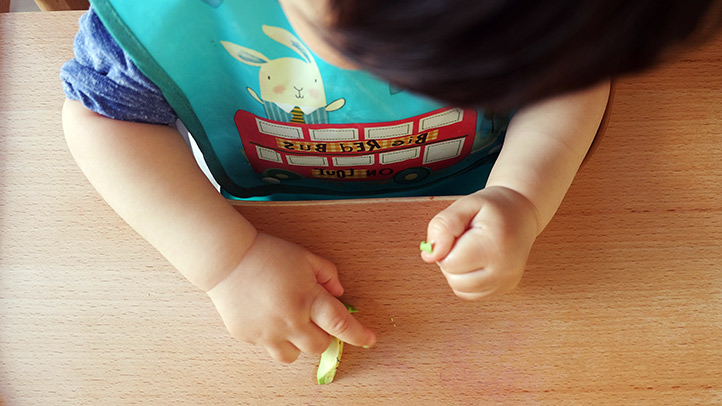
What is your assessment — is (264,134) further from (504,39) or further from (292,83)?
(504,39)

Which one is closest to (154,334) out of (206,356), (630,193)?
(206,356)

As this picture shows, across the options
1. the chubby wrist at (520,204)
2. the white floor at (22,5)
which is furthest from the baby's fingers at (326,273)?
the white floor at (22,5)

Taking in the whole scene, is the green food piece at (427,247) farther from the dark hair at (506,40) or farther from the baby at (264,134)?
the dark hair at (506,40)

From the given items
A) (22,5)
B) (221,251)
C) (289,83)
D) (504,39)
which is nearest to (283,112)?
(289,83)

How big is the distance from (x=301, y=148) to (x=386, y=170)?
12 centimetres

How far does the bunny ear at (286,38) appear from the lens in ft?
1.51

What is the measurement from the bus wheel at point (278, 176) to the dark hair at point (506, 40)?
373mm

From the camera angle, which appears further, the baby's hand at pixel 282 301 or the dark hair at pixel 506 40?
the baby's hand at pixel 282 301

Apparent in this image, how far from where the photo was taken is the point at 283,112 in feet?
1.79

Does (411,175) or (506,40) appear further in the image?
(411,175)

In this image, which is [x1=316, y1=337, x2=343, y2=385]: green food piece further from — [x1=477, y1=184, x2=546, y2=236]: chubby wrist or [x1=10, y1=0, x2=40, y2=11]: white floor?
[x1=10, y1=0, x2=40, y2=11]: white floor

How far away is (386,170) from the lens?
0.67 meters

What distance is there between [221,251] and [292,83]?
17cm

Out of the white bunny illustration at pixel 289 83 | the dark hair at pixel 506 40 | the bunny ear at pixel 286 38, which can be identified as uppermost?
the dark hair at pixel 506 40
